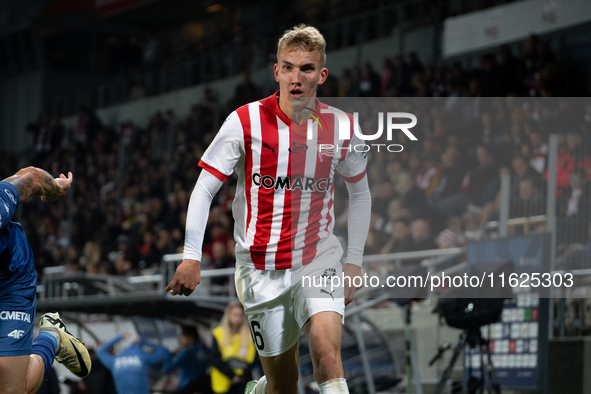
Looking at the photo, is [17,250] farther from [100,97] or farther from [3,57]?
[3,57]

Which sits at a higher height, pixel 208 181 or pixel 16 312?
pixel 208 181

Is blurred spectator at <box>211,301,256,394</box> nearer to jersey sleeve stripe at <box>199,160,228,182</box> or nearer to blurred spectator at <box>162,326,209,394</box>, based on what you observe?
blurred spectator at <box>162,326,209,394</box>

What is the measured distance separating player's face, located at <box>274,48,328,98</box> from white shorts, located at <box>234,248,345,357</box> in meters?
0.87

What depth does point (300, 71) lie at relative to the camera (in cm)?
412

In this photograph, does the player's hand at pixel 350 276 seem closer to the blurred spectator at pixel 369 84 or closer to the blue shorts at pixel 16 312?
the blue shorts at pixel 16 312

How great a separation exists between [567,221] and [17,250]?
4.46 meters

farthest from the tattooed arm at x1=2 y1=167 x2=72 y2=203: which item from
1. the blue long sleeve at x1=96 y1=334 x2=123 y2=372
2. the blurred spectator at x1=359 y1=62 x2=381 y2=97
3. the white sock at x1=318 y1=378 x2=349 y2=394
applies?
the blurred spectator at x1=359 y1=62 x2=381 y2=97

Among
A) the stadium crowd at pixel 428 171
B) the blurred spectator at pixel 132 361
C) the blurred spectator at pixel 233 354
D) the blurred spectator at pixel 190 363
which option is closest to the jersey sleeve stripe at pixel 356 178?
the stadium crowd at pixel 428 171

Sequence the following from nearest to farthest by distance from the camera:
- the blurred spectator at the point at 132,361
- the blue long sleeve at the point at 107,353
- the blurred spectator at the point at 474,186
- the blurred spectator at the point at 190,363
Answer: the blurred spectator at the point at 474,186 < the blurred spectator at the point at 190,363 < the blurred spectator at the point at 132,361 < the blue long sleeve at the point at 107,353

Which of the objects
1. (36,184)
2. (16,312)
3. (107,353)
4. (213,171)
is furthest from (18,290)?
(107,353)

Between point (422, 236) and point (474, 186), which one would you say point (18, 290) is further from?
point (474, 186)

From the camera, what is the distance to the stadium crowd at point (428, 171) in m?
7.09

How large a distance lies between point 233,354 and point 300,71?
473cm

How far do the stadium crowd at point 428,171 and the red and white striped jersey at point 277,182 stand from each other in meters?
3.23
